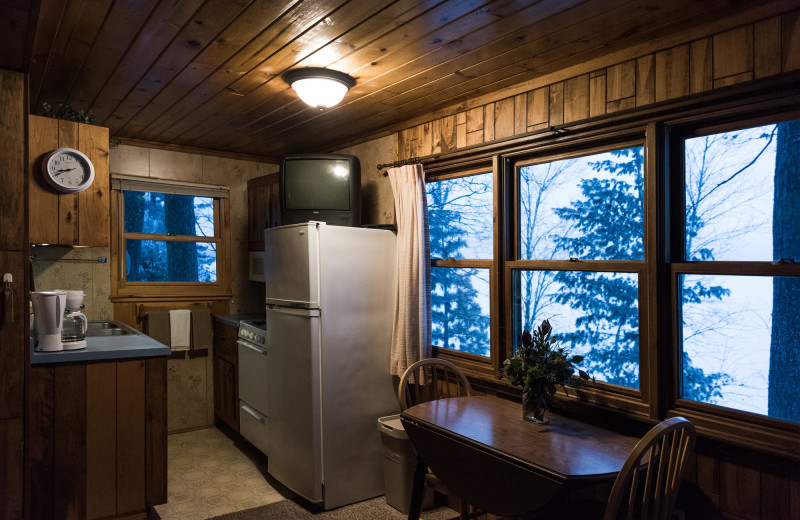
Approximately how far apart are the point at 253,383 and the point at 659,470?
2.60 meters

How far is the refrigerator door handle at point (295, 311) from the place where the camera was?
2.88 metres

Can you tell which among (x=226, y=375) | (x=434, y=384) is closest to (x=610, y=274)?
(x=434, y=384)

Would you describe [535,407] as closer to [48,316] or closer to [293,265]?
[293,265]

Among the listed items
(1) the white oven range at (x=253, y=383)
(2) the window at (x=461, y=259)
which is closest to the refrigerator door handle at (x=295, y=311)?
(1) the white oven range at (x=253, y=383)

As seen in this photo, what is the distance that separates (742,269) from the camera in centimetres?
195

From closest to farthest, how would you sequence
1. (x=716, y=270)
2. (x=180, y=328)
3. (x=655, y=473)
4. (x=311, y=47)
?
(x=655, y=473) → (x=716, y=270) → (x=311, y=47) → (x=180, y=328)

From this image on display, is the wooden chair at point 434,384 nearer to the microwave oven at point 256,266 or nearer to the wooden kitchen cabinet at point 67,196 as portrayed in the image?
the microwave oven at point 256,266

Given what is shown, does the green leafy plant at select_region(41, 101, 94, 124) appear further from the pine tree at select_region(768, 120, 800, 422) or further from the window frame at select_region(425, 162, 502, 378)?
the pine tree at select_region(768, 120, 800, 422)

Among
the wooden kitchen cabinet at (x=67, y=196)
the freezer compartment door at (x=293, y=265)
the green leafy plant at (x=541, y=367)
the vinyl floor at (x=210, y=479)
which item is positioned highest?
the wooden kitchen cabinet at (x=67, y=196)

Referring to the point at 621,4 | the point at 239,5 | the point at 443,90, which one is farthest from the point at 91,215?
the point at 621,4

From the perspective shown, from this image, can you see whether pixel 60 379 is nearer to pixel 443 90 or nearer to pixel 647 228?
pixel 443 90

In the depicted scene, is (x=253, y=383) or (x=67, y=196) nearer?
(x=67, y=196)

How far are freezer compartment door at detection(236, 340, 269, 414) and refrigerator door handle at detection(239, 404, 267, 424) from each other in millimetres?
32

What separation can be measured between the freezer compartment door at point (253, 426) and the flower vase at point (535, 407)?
173 centimetres
